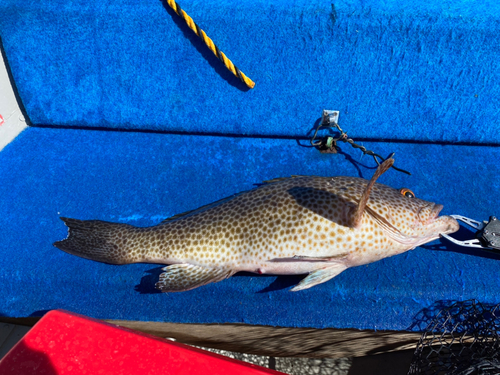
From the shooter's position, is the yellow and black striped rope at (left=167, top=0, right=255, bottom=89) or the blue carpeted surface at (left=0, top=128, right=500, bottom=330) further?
the yellow and black striped rope at (left=167, top=0, right=255, bottom=89)

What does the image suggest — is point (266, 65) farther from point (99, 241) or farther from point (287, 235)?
point (99, 241)

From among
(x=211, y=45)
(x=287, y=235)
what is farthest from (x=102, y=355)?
(x=211, y=45)

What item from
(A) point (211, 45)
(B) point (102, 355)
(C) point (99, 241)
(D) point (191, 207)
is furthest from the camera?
(A) point (211, 45)

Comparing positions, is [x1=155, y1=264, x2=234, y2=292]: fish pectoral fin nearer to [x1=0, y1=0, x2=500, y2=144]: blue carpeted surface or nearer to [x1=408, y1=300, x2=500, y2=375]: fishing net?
[x1=408, y1=300, x2=500, y2=375]: fishing net

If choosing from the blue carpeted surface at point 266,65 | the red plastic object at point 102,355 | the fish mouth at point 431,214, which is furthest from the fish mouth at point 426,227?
the blue carpeted surface at point 266,65

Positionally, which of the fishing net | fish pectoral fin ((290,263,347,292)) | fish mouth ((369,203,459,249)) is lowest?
the fishing net

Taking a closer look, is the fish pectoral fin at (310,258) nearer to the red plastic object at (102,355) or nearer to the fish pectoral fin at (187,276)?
the fish pectoral fin at (187,276)

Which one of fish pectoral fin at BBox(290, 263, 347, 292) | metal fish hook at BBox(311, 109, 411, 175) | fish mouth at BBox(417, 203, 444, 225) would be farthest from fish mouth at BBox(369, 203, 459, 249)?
metal fish hook at BBox(311, 109, 411, 175)
